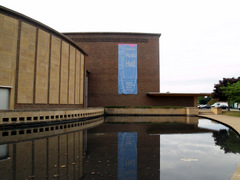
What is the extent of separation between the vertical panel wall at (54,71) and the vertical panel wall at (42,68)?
1.00 m

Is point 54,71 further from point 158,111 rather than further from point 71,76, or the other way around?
point 158,111

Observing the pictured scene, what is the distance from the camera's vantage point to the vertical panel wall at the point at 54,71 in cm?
2625

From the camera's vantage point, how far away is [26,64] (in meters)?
22.5

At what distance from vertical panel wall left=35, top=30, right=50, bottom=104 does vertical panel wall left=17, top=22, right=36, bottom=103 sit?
81 cm

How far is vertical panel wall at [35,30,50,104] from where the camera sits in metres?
23.9

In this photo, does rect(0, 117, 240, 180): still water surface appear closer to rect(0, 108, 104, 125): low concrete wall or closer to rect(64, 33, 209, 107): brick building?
rect(0, 108, 104, 125): low concrete wall

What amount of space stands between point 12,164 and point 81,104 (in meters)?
29.4

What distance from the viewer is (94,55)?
4425cm

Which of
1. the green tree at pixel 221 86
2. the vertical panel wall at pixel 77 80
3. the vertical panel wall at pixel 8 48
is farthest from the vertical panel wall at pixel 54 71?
the green tree at pixel 221 86

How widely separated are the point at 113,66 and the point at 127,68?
3.02m

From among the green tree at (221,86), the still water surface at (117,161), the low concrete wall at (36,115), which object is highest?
the green tree at (221,86)

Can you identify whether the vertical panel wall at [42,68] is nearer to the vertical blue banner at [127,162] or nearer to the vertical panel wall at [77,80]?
the vertical panel wall at [77,80]

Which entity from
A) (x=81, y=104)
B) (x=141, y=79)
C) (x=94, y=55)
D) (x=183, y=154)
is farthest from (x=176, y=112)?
(x=183, y=154)

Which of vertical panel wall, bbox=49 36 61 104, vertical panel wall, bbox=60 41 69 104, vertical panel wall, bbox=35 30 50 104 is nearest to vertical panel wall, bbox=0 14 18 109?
vertical panel wall, bbox=35 30 50 104
